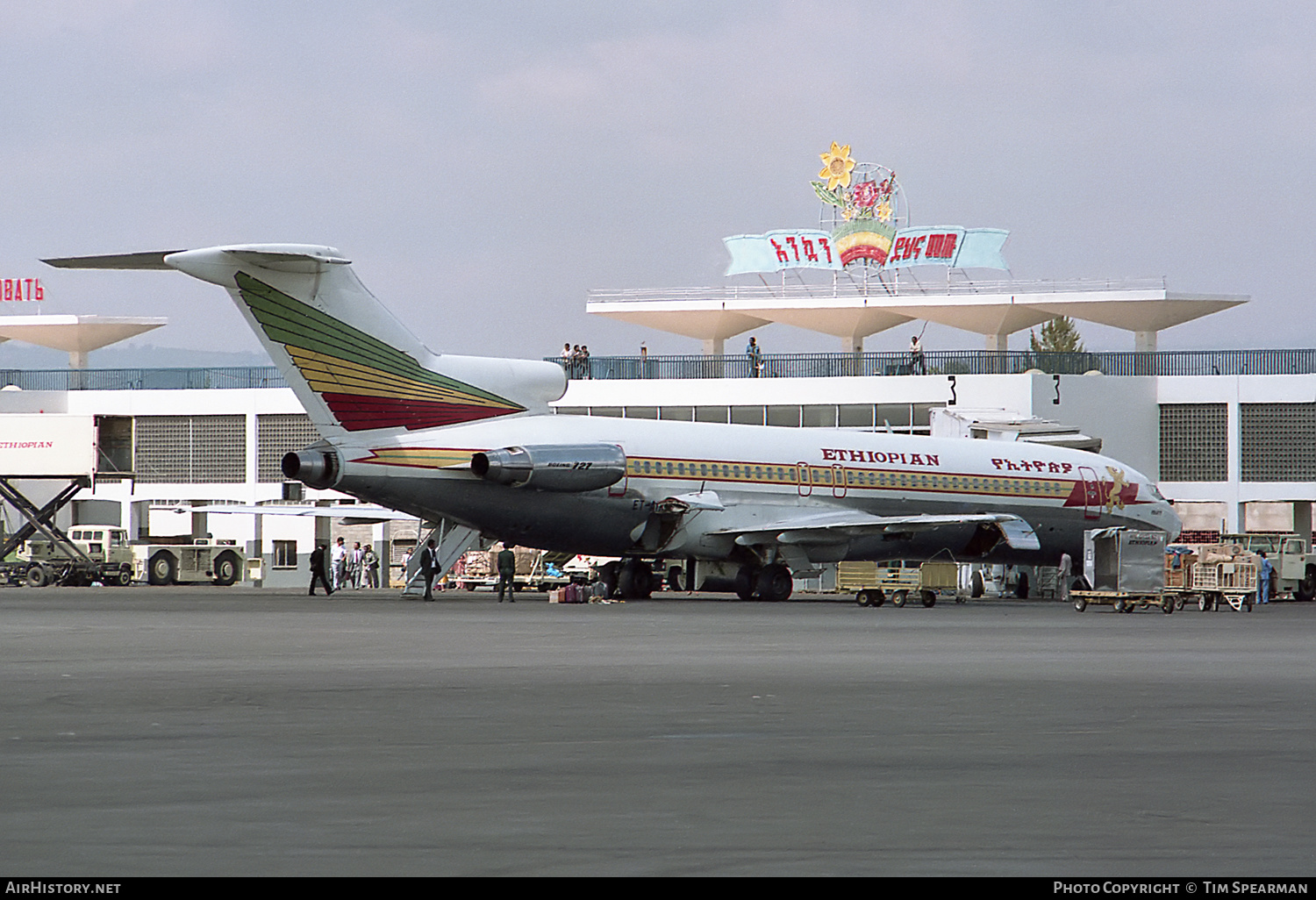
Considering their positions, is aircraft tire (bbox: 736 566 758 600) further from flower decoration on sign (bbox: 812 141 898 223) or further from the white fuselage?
flower decoration on sign (bbox: 812 141 898 223)

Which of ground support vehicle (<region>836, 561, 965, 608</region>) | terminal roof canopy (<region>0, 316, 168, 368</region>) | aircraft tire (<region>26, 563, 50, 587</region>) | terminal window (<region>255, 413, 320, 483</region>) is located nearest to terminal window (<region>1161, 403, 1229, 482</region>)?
ground support vehicle (<region>836, 561, 965, 608</region>)

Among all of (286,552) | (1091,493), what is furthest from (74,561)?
(1091,493)

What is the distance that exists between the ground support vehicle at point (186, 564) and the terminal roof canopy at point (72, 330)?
75.7ft

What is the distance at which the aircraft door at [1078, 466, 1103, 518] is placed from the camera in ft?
147

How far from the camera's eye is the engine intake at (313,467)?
3391cm

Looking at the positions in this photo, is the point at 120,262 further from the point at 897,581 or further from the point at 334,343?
the point at 897,581

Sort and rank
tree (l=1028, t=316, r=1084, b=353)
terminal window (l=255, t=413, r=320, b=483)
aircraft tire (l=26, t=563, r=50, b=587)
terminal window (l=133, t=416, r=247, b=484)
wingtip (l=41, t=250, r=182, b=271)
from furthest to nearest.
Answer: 1. tree (l=1028, t=316, r=1084, b=353)
2. terminal window (l=133, t=416, r=247, b=484)
3. terminal window (l=255, t=413, r=320, b=483)
4. aircraft tire (l=26, t=563, r=50, b=587)
5. wingtip (l=41, t=250, r=182, b=271)

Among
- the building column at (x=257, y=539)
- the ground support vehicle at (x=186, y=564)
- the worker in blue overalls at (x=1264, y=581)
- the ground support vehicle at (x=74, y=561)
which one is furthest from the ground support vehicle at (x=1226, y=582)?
the building column at (x=257, y=539)

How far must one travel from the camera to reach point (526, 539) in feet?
122

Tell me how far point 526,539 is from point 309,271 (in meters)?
7.54

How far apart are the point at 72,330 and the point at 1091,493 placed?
48.4 meters

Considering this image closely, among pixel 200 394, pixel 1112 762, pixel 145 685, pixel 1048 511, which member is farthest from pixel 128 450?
pixel 1112 762

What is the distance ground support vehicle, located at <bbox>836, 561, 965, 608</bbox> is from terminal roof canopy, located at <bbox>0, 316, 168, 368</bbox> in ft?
154

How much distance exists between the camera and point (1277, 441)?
60969mm
